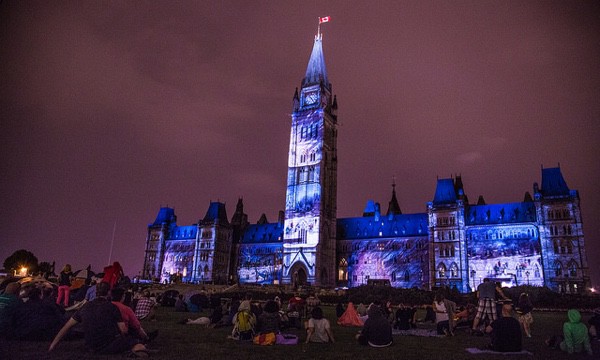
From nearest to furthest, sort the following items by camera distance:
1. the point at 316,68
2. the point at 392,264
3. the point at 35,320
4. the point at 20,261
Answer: the point at 35,320, the point at 392,264, the point at 20,261, the point at 316,68

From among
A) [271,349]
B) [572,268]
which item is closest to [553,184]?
[572,268]

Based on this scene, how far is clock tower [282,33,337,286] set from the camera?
8056 centimetres

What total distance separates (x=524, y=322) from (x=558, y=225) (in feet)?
191

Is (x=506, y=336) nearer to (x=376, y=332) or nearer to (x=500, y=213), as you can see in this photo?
(x=376, y=332)

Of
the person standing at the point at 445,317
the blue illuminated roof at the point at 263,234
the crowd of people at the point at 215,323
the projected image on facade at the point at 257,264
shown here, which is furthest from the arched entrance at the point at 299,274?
the person standing at the point at 445,317

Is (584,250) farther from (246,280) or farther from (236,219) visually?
(236,219)

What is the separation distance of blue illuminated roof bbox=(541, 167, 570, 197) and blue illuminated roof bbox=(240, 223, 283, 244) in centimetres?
5460

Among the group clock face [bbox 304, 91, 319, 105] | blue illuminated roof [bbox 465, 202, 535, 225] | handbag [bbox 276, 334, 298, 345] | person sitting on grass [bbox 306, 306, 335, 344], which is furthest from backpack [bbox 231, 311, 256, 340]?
clock face [bbox 304, 91, 319, 105]

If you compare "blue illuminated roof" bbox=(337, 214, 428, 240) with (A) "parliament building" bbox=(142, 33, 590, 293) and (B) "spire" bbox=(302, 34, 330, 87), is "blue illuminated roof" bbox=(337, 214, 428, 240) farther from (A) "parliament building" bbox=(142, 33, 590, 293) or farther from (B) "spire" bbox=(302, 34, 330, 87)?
(B) "spire" bbox=(302, 34, 330, 87)

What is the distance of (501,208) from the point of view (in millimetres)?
75875

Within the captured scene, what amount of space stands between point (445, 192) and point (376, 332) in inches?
2806

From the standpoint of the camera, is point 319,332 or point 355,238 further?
point 355,238

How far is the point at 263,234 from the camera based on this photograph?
10212 centimetres

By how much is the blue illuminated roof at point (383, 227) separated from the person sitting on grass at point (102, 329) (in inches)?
3045
